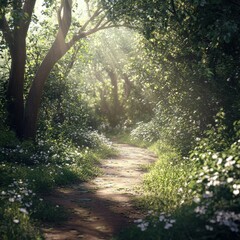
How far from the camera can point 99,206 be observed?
910cm

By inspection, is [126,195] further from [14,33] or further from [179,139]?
[14,33]

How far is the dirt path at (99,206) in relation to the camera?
7108mm

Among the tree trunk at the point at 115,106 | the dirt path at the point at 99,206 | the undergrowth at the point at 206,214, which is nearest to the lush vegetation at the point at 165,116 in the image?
the undergrowth at the point at 206,214

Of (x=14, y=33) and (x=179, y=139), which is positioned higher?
(x=14, y=33)

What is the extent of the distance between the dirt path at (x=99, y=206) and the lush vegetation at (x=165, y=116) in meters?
0.45

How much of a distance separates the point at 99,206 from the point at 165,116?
850cm

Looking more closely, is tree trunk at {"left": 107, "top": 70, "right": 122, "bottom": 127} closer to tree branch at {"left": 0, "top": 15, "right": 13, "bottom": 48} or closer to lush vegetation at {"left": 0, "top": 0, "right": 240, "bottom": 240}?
lush vegetation at {"left": 0, "top": 0, "right": 240, "bottom": 240}

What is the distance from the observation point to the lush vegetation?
639 cm

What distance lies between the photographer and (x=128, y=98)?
40.6m

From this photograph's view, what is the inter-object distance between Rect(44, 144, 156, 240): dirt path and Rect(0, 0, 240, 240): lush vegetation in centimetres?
45

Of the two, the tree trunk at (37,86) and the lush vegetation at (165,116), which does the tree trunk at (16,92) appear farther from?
the tree trunk at (37,86)

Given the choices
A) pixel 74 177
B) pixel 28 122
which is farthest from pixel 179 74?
pixel 28 122

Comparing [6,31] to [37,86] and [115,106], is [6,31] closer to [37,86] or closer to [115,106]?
[37,86]

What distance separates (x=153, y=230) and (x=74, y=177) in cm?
654
